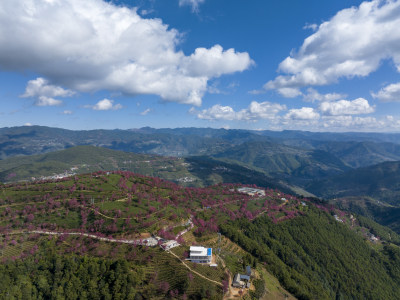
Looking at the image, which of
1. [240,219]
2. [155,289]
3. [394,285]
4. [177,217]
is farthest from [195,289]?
[394,285]

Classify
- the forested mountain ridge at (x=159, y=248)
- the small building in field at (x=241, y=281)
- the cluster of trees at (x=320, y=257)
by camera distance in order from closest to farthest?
the forested mountain ridge at (x=159, y=248), the small building in field at (x=241, y=281), the cluster of trees at (x=320, y=257)

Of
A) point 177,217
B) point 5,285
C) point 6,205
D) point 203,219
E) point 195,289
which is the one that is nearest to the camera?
point 5,285

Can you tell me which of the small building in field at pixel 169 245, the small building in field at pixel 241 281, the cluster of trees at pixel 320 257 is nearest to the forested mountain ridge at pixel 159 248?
the cluster of trees at pixel 320 257

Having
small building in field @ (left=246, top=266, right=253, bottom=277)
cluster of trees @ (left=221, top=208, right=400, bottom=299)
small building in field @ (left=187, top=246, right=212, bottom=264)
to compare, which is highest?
small building in field @ (left=187, top=246, right=212, bottom=264)

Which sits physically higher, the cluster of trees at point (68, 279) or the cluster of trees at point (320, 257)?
the cluster of trees at point (68, 279)

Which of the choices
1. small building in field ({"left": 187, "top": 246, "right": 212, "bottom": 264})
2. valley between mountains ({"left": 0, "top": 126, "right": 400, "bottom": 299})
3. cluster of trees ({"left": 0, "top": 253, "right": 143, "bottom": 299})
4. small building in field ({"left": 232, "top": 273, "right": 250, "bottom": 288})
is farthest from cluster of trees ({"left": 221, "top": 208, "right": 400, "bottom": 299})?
cluster of trees ({"left": 0, "top": 253, "right": 143, "bottom": 299})

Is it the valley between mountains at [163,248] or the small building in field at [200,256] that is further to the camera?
the small building in field at [200,256]

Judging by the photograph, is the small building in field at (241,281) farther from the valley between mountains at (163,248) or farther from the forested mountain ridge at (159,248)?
the forested mountain ridge at (159,248)

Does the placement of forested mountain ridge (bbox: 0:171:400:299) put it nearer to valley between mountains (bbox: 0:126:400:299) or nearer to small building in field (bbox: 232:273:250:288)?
valley between mountains (bbox: 0:126:400:299)

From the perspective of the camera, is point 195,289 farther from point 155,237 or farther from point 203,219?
point 203,219
